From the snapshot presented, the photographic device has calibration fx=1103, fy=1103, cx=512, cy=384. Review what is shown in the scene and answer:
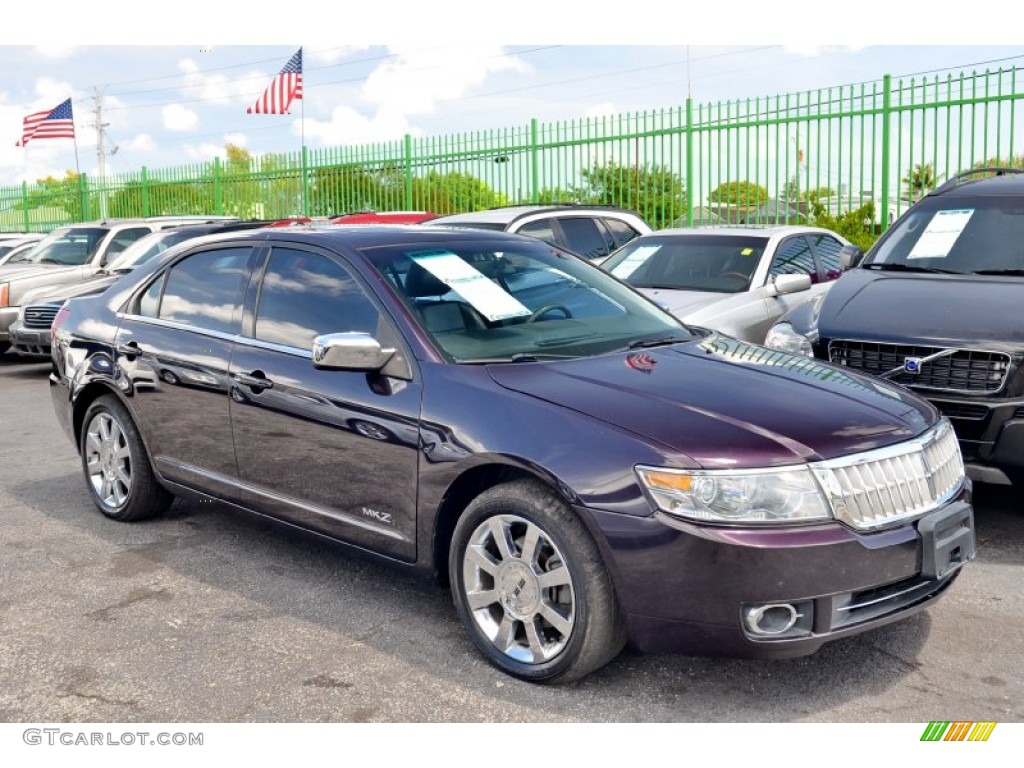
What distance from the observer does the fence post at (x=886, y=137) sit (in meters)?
12.9

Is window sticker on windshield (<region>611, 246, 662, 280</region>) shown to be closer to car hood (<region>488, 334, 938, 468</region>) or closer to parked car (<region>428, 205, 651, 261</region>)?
parked car (<region>428, 205, 651, 261</region>)

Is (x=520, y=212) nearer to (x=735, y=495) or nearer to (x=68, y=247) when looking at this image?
(x=68, y=247)

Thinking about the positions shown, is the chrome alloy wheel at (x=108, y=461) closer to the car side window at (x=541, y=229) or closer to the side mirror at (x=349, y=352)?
the side mirror at (x=349, y=352)

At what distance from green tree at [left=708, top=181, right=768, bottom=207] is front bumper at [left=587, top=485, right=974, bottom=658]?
11.1 meters

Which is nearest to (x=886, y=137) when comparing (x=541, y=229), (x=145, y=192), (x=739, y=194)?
(x=739, y=194)

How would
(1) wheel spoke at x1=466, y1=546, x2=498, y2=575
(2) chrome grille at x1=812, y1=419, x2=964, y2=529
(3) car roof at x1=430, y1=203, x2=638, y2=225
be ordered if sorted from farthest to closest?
Answer: (3) car roof at x1=430, y1=203, x2=638, y2=225
(1) wheel spoke at x1=466, y1=546, x2=498, y2=575
(2) chrome grille at x1=812, y1=419, x2=964, y2=529

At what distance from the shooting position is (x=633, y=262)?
30.1ft

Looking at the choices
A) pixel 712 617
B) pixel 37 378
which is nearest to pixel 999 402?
pixel 712 617

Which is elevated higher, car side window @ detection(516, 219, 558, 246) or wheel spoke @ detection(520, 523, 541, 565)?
car side window @ detection(516, 219, 558, 246)

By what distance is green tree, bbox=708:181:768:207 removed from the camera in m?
14.1

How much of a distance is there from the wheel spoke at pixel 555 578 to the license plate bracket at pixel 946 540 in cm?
116

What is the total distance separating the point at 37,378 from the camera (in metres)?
12.2

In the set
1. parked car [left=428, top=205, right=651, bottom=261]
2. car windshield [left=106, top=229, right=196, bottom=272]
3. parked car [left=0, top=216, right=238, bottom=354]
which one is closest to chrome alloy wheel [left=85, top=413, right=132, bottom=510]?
parked car [left=428, top=205, right=651, bottom=261]

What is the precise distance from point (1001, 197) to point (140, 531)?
17.6ft
